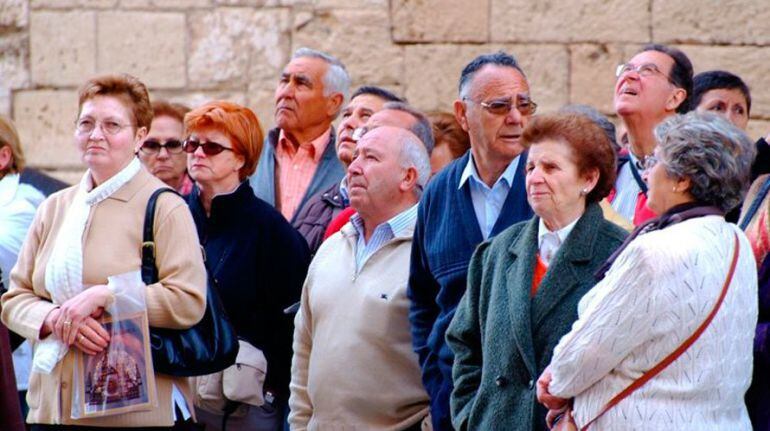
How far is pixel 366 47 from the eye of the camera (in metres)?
8.49

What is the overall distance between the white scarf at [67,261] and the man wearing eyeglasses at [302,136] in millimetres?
1562

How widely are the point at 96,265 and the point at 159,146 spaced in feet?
6.27

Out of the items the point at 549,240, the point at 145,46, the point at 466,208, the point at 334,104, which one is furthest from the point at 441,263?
the point at 145,46

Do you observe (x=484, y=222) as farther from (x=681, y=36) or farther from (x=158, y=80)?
(x=158, y=80)

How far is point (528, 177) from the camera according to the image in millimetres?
5000

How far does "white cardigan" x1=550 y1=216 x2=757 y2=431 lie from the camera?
4301 millimetres

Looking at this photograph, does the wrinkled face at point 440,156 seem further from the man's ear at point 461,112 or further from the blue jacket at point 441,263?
the blue jacket at point 441,263

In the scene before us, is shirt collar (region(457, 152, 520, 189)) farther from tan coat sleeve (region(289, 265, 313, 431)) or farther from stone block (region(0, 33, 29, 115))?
stone block (region(0, 33, 29, 115))

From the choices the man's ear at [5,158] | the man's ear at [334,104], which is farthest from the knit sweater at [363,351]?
the man's ear at [5,158]

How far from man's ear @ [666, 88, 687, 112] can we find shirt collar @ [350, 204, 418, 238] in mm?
1105

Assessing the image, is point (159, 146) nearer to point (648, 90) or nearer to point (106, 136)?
point (106, 136)

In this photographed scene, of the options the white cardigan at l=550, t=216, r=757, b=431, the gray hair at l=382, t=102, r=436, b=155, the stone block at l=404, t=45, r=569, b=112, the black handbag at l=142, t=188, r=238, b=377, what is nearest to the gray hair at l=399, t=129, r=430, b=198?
the gray hair at l=382, t=102, r=436, b=155

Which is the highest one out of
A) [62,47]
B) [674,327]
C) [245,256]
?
[62,47]

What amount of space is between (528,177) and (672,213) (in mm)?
620
